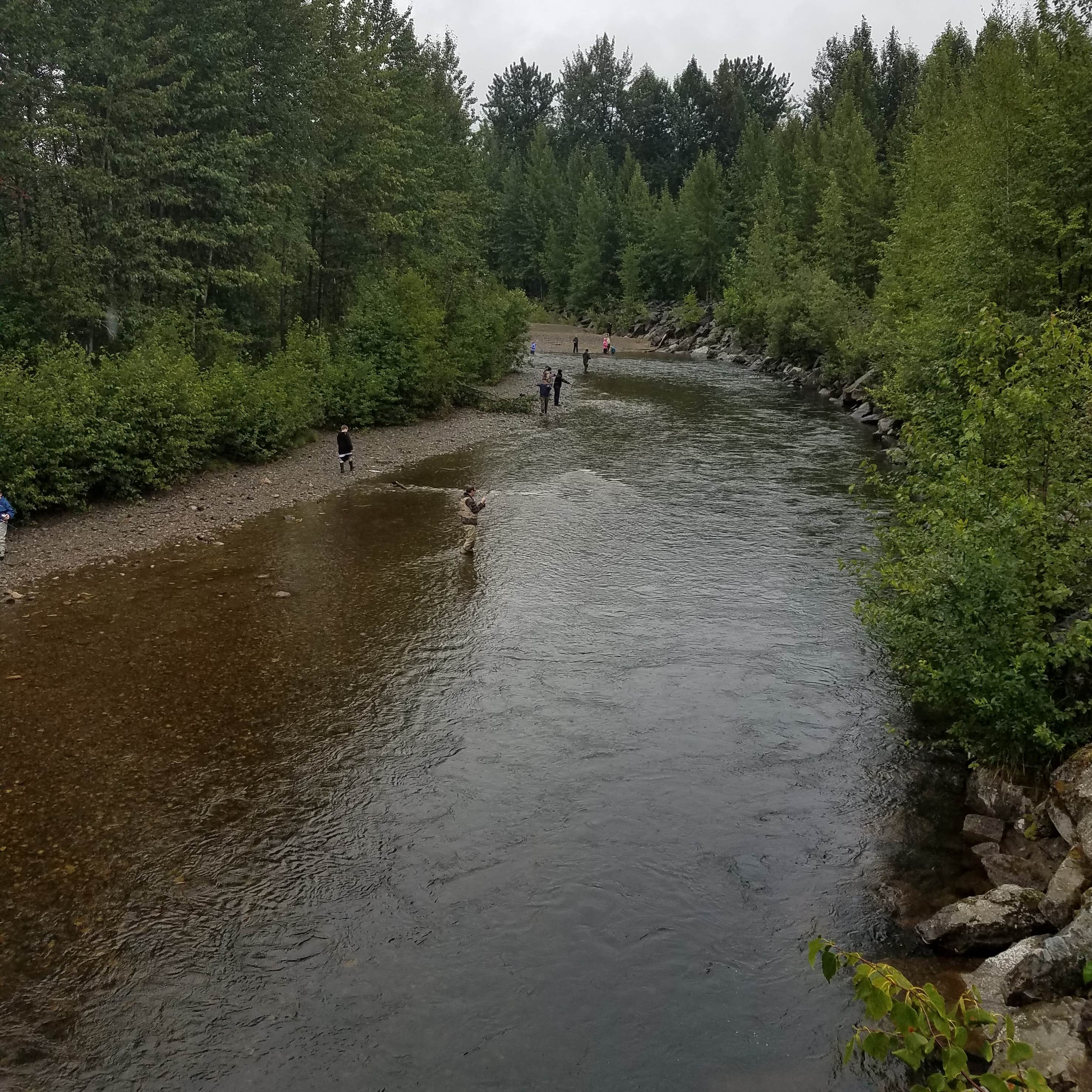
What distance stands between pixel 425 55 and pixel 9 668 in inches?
2060

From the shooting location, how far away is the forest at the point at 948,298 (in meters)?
12.5

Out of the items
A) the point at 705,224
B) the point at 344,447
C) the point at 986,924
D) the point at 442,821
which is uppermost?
the point at 705,224

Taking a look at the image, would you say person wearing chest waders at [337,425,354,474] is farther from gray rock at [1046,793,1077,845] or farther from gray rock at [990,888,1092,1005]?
gray rock at [990,888,1092,1005]

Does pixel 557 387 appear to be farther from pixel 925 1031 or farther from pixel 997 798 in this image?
pixel 925 1031

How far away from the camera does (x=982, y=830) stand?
39.7 feet

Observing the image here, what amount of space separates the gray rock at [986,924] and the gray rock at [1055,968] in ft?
3.10

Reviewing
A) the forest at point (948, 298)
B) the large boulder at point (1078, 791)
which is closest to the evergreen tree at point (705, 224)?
the forest at point (948, 298)

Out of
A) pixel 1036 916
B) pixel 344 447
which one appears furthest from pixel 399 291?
pixel 1036 916

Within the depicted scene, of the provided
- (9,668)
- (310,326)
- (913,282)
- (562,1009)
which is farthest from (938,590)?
(310,326)

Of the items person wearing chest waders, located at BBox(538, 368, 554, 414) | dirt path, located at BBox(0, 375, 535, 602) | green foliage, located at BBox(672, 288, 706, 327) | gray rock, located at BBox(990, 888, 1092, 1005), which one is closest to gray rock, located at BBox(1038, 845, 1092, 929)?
gray rock, located at BBox(990, 888, 1092, 1005)

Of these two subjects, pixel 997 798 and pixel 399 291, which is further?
pixel 399 291

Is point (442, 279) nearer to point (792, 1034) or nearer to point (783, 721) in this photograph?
point (783, 721)

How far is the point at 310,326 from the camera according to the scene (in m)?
43.9

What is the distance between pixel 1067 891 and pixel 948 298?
89.5ft
